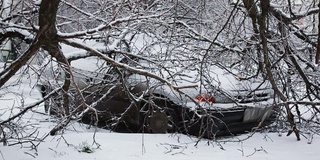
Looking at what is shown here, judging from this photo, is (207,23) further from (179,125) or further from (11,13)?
(11,13)

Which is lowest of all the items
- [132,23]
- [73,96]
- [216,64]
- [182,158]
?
[182,158]

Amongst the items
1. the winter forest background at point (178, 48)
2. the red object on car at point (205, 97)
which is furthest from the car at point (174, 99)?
the winter forest background at point (178, 48)

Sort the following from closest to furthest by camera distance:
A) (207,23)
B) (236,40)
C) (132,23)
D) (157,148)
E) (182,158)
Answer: (182,158), (157,148), (132,23), (236,40), (207,23)

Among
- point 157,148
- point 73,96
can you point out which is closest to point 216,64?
point 157,148

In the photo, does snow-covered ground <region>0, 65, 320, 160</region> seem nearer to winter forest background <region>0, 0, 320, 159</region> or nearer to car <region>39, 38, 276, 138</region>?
winter forest background <region>0, 0, 320, 159</region>

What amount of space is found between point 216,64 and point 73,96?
2.23 m

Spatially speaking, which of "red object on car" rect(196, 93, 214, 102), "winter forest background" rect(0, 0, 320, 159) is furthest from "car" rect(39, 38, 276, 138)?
"winter forest background" rect(0, 0, 320, 159)

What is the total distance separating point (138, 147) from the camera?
5965 mm

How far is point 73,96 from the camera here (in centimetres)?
655

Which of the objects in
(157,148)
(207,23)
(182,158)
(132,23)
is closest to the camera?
(182,158)

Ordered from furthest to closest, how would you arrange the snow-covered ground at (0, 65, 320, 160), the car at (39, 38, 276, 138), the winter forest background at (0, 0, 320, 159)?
1. the car at (39, 38, 276, 138)
2. the winter forest background at (0, 0, 320, 159)
3. the snow-covered ground at (0, 65, 320, 160)

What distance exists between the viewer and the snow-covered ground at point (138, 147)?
5508 mm

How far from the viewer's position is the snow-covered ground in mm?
5508

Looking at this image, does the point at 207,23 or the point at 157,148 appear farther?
the point at 207,23
